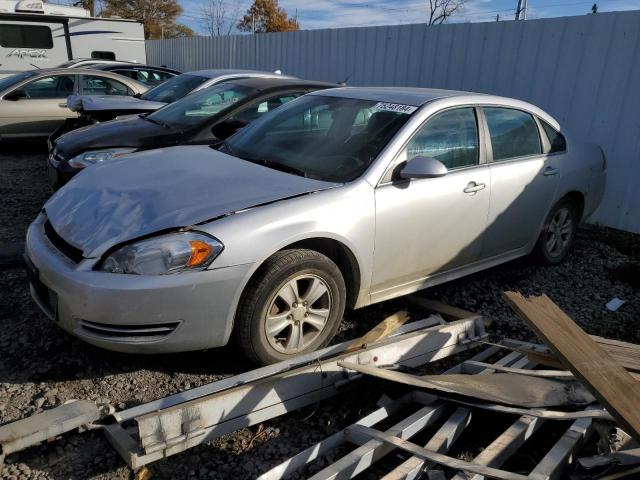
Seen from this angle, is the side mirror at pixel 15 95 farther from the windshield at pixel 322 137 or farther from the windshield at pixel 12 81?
the windshield at pixel 322 137

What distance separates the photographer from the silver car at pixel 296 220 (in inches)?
109

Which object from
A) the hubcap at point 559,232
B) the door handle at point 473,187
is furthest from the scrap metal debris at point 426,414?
the hubcap at point 559,232

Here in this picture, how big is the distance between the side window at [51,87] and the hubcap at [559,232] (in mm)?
7920

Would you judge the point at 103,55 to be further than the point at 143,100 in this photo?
Yes

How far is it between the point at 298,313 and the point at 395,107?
5.33 feet

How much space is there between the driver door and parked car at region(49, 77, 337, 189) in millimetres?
2122

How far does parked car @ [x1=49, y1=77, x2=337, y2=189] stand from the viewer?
5.26m

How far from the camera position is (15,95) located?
8.77 meters

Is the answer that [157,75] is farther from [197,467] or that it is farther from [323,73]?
[197,467]

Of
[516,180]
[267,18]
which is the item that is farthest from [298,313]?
[267,18]

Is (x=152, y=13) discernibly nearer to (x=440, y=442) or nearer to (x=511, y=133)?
(x=511, y=133)

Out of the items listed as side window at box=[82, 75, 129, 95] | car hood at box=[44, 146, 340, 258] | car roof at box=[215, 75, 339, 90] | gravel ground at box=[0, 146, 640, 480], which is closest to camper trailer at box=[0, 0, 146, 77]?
side window at box=[82, 75, 129, 95]

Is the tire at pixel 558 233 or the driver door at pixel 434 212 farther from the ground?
the driver door at pixel 434 212

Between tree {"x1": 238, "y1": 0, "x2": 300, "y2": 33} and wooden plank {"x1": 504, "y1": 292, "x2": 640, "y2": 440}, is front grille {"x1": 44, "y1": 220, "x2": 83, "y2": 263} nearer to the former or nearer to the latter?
wooden plank {"x1": 504, "y1": 292, "x2": 640, "y2": 440}
